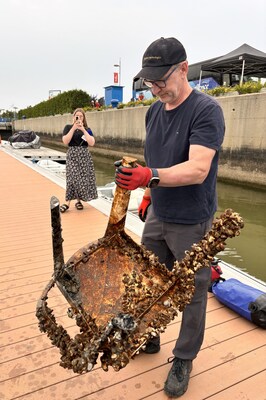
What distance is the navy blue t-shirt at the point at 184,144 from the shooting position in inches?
61.4

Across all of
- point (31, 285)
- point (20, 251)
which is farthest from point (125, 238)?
point (20, 251)

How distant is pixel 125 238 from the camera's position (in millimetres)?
1587

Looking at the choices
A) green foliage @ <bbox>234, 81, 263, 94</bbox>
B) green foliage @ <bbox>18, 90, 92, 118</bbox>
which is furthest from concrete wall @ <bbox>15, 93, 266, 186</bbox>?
green foliage @ <bbox>18, 90, 92, 118</bbox>

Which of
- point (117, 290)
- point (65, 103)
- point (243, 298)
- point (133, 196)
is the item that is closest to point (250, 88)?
point (133, 196)

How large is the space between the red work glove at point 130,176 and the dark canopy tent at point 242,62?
42.6 feet

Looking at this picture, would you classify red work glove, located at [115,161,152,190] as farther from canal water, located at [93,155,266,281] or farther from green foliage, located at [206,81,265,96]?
green foliage, located at [206,81,265,96]

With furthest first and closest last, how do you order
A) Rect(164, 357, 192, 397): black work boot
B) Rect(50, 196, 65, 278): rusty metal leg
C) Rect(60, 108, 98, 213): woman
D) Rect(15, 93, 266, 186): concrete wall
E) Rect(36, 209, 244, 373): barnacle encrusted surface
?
Rect(15, 93, 266, 186): concrete wall → Rect(60, 108, 98, 213): woman → Rect(164, 357, 192, 397): black work boot → Rect(50, 196, 65, 278): rusty metal leg → Rect(36, 209, 244, 373): barnacle encrusted surface

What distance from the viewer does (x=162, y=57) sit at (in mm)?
1526

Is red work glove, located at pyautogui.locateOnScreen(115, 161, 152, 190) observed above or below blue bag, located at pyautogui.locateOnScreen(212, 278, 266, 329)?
above

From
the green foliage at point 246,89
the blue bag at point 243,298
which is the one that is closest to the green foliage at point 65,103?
the green foliage at point 246,89

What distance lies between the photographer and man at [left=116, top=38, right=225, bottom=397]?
152 centimetres

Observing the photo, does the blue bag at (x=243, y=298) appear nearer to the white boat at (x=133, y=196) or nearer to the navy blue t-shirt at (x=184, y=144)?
the navy blue t-shirt at (x=184, y=144)

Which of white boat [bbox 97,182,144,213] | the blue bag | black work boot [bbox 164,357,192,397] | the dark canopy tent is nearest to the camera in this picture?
black work boot [bbox 164,357,192,397]

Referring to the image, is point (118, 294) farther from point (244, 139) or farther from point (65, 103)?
point (65, 103)
